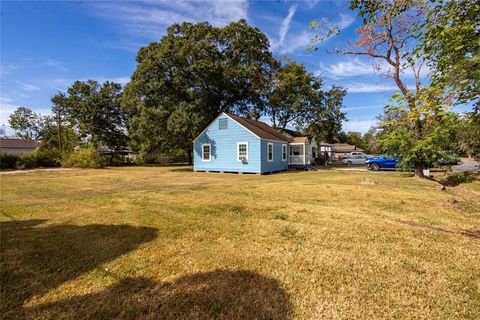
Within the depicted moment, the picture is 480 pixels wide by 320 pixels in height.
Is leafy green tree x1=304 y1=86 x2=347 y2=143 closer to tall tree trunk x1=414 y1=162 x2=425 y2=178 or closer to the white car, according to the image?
the white car

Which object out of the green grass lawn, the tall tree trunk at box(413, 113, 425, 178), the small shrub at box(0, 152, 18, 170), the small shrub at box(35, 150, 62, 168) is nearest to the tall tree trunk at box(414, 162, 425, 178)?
the tall tree trunk at box(413, 113, 425, 178)

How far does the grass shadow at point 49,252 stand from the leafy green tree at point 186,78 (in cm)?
1687

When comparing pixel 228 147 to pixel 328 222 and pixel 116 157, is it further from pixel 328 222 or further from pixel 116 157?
pixel 116 157

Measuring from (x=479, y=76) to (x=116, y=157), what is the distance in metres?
42.2

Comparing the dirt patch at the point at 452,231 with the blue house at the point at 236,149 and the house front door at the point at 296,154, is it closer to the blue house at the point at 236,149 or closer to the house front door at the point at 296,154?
the blue house at the point at 236,149

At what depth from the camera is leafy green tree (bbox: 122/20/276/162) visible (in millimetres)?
22141

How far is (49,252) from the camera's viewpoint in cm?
414

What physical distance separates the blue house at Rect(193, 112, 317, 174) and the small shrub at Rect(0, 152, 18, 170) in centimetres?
2160

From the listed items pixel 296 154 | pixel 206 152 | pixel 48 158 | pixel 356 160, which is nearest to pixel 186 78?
pixel 206 152

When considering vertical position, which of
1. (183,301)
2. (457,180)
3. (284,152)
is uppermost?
(284,152)

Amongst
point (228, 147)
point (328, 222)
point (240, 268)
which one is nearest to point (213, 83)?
point (228, 147)

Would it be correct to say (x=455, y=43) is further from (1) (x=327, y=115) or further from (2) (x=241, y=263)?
(1) (x=327, y=115)

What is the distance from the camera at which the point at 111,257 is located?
3949mm

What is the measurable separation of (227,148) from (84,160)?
724 inches
